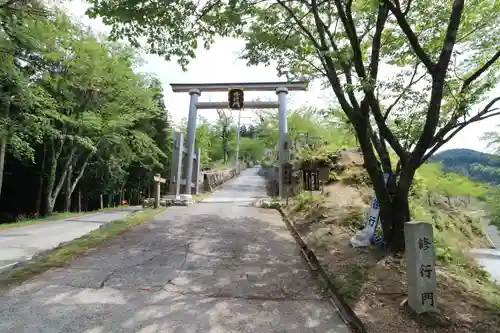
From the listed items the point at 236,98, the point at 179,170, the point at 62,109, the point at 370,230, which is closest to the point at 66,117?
the point at 62,109

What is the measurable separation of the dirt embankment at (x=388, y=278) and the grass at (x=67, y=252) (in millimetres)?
4365

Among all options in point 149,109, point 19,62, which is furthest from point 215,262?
point 149,109

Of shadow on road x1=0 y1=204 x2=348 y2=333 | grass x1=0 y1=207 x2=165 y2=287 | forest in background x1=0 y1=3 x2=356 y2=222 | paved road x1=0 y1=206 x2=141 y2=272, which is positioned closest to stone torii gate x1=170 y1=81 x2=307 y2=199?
forest in background x1=0 y1=3 x2=356 y2=222

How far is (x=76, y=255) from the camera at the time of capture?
5859 millimetres

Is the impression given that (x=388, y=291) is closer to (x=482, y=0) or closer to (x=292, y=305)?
(x=292, y=305)

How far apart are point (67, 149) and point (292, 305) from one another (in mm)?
17699

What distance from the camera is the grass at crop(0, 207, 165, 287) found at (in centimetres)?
474

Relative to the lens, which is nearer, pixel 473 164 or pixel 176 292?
pixel 176 292

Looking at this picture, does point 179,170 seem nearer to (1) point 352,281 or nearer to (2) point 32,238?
(2) point 32,238

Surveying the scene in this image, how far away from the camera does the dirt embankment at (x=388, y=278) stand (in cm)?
347

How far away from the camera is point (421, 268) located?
369cm

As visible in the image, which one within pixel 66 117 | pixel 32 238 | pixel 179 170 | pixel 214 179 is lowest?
pixel 32 238

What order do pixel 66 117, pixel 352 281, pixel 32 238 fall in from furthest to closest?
pixel 66 117
pixel 32 238
pixel 352 281

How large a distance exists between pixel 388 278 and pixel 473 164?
291 centimetres
